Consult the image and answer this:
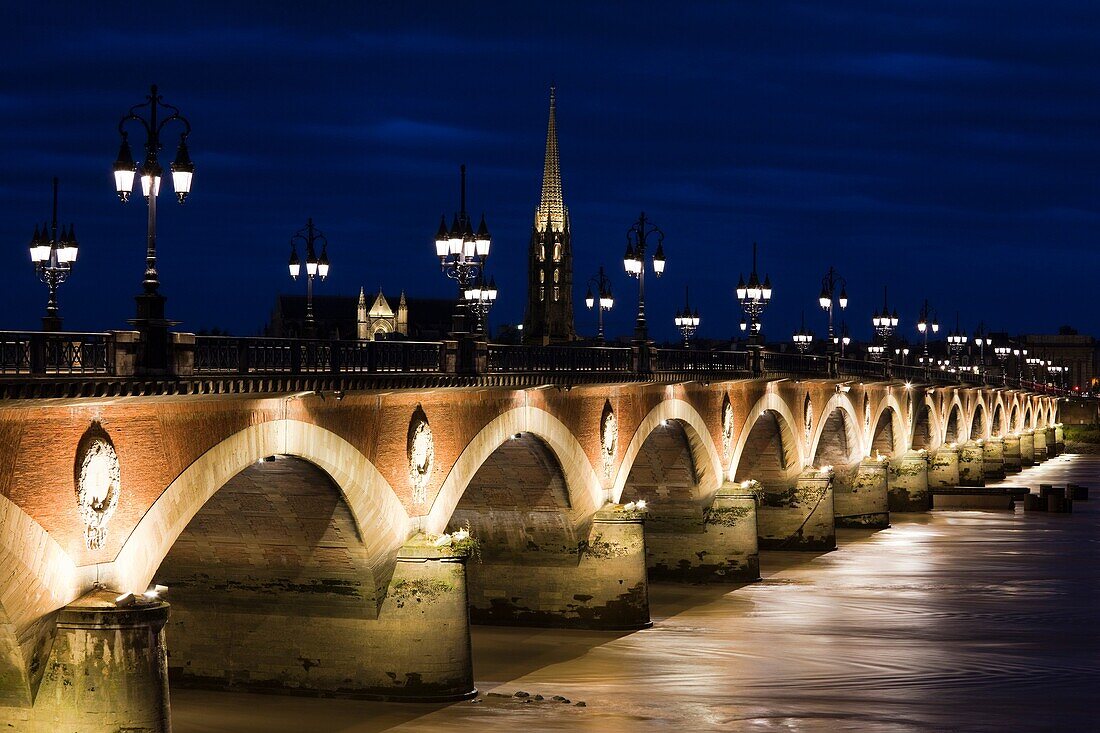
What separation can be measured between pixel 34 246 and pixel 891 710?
54.4ft

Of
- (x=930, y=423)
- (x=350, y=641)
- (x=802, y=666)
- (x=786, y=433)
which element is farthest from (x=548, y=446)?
A: (x=930, y=423)

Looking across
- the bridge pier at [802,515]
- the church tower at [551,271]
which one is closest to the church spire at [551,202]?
the church tower at [551,271]

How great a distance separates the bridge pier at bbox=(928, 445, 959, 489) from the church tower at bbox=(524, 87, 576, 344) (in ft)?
117

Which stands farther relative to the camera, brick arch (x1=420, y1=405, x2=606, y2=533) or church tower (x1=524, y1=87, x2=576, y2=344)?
church tower (x1=524, y1=87, x2=576, y2=344)

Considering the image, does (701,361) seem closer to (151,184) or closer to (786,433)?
(786,433)

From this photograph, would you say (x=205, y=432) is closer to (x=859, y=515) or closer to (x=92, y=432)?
(x=92, y=432)

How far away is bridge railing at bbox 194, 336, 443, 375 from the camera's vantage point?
22203mm

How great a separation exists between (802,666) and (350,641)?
9.70 meters

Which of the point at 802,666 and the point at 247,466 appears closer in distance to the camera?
the point at 247,466

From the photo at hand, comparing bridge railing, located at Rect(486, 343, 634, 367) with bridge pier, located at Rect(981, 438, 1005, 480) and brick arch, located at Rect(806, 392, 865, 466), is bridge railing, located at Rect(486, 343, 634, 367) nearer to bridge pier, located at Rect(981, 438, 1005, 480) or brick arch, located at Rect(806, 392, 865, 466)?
brick arch, located at Rect(806, 392, 865, 466)

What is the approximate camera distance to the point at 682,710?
27750 mm

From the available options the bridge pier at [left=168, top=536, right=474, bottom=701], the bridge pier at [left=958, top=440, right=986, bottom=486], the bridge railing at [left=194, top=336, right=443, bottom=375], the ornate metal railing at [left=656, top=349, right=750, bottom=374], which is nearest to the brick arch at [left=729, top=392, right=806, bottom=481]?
the ornate metal railing at [left=656, top=349, right=750, bottom=374]

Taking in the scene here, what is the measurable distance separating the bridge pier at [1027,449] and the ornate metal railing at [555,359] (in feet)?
257

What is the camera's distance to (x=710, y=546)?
43.7 m
